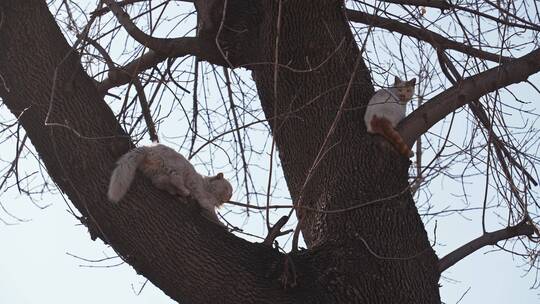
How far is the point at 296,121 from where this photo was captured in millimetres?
4883

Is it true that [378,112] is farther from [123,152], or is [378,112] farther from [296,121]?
[123,152]

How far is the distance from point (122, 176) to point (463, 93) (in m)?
2.12

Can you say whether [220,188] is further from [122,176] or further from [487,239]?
[487,239]

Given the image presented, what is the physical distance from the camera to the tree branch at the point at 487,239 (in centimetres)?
456

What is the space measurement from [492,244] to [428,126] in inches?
31.9

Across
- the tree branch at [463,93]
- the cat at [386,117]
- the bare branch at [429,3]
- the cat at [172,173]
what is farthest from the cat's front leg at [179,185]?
the bare branch at [429,3]

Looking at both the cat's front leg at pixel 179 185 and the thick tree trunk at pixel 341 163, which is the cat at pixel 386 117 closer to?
the thick tree trunk at pixel 341 163

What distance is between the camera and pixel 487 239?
4562 millimetres

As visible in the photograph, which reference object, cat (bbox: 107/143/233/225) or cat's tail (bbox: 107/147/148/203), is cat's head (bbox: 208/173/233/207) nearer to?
cat (bbox: 107/143/233/225)

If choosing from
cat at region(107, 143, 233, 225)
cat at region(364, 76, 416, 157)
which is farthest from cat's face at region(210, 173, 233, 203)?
cat at region(364, 76, 416, 157)

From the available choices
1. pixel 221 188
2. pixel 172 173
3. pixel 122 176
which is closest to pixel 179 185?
pixel 172 173

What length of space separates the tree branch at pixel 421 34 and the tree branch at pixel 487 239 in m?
1.10

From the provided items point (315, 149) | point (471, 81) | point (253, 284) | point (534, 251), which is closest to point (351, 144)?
point (315, 149)

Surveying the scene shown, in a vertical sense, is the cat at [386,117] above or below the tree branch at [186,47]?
below
